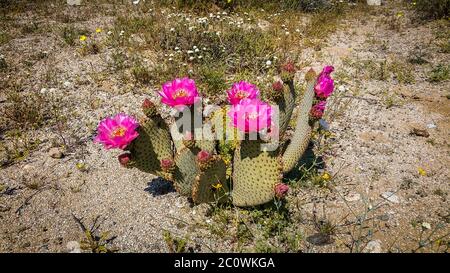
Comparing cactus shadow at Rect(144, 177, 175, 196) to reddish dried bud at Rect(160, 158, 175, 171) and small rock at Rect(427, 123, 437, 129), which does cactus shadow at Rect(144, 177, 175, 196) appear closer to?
reddish dried bud at Rect(160, 158, 175, 171)

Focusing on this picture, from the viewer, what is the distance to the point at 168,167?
259cm

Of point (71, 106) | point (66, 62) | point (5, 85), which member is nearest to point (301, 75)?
point (71, 106)

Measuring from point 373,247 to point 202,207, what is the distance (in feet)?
4.73

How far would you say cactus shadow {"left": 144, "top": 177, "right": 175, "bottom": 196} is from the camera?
333 centimetres

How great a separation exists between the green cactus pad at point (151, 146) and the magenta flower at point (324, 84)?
4.26 feet

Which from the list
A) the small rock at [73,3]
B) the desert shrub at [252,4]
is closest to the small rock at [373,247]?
the desert shrub at [252,4]

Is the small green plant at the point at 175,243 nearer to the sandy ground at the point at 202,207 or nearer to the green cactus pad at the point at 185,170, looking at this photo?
the sandy ground at the point at 202,207

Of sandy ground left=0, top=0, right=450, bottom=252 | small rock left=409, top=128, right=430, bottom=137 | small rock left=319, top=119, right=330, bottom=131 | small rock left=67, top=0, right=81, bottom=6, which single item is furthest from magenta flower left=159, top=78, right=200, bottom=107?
small rock left=67, top=0, right=81, bottom=6

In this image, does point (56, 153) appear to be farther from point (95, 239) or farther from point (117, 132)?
point (117, 132)

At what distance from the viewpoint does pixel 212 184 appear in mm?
2811

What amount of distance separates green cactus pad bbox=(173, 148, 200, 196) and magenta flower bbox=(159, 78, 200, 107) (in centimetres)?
37

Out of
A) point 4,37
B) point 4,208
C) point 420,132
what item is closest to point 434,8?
point 420,132

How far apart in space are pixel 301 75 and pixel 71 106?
334 cm

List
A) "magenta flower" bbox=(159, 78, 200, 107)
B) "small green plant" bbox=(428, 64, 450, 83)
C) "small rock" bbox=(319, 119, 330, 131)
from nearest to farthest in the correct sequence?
"magenta flower" bbox=(159, 78, 200, 107), "small rock" bbox=(319, 119, 330, 131), "small green plant" bbox=(428, 64, 450, 83)
